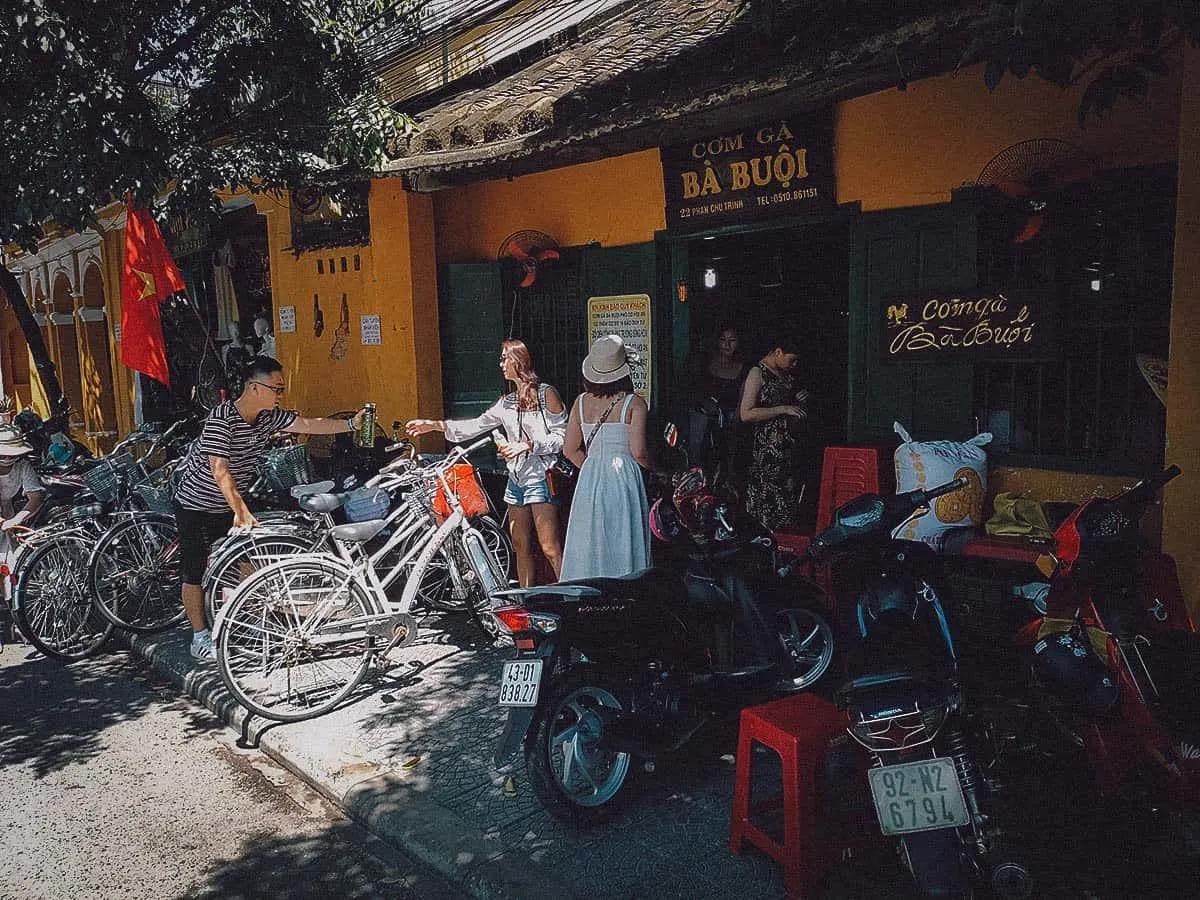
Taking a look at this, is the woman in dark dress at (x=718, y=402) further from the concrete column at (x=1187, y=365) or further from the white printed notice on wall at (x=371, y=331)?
the concrete column at (x=1187, y=365)

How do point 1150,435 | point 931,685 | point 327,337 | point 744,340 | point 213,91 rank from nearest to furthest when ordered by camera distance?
point 931,685 → point 1150,435 → point 213,91 → point 744,340 → point 327,337

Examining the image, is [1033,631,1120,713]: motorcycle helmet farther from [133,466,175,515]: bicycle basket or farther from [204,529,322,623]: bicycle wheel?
[133,466,175,515]: bicycle basket

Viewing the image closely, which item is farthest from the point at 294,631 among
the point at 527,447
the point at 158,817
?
the point at 527,447

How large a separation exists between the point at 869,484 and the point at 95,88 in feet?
20.8

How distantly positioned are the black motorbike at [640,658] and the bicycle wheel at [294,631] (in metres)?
1.32

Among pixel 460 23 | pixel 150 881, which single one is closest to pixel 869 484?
pixel 150 881

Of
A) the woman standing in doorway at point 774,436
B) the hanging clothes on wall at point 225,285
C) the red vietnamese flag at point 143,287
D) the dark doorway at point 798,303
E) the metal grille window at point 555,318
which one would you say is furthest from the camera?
the hanging clothes on wall at point 225,285

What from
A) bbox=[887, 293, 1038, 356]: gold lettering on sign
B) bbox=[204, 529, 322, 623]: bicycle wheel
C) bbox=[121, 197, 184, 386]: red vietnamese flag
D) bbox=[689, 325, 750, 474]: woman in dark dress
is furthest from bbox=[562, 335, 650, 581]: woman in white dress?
bbox=[121, 197, 184, 386]: red vietnamese flag

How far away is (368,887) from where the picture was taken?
377 cm

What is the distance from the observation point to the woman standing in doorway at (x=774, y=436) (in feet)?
22.4

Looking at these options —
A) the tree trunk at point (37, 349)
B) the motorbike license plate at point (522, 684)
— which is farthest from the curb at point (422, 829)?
the tree trunk at point (37, 349)

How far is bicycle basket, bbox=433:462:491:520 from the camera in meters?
5.84

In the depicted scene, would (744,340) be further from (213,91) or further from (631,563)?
(213,91)

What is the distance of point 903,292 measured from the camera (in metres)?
6.01
